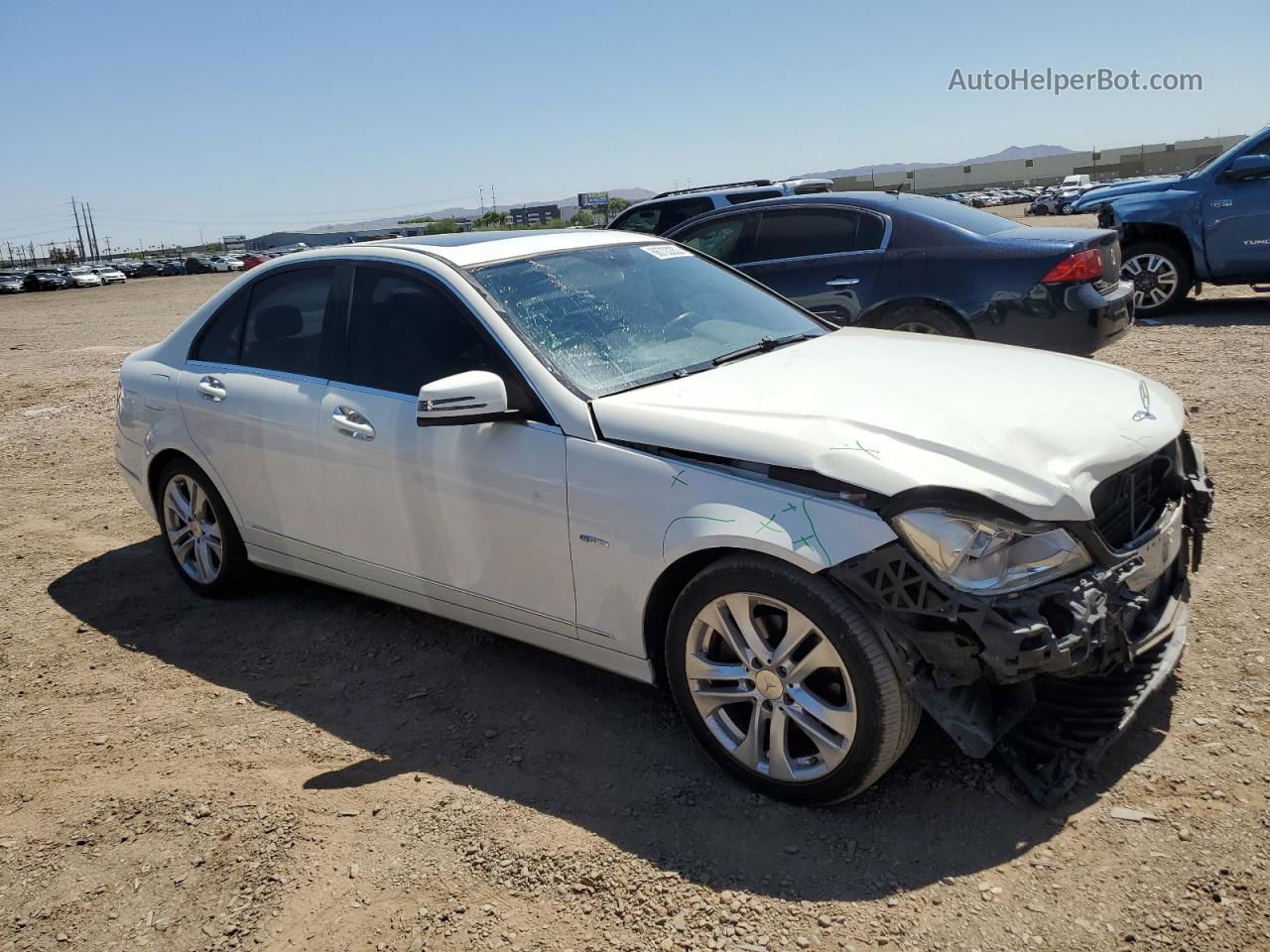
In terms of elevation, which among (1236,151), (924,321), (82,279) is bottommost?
(924,321)

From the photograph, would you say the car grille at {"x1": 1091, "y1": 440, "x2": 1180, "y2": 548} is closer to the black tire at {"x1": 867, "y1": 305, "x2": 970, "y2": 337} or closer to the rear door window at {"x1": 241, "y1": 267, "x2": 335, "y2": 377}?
the rear door window at {"x1": 241, "y1": 267, "x2": 335, "y2": 377}

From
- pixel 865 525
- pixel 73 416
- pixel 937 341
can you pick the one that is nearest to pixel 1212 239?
pixel 937 341


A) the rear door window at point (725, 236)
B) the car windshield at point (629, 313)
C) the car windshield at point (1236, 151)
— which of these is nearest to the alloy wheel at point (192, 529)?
the car windshield at point (629, 313)

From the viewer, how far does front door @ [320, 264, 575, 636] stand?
349 centimetres

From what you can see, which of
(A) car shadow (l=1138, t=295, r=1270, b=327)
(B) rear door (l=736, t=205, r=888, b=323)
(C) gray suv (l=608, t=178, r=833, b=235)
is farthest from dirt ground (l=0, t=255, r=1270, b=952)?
(C) gray suv (l=608, t=178, r=833, b=235)

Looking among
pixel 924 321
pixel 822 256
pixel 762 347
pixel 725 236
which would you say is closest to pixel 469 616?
pixel 762 347

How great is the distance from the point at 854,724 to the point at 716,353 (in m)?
1.62

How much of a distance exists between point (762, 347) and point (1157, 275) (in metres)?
8.41

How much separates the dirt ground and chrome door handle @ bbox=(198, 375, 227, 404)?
43.0 inches

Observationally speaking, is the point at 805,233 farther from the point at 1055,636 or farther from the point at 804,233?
the point at 1055,636

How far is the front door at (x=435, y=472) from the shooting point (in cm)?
349

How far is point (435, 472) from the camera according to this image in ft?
12.3

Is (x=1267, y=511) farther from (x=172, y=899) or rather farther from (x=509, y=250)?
(x=172, y=899)

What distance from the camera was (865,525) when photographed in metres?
2.78
